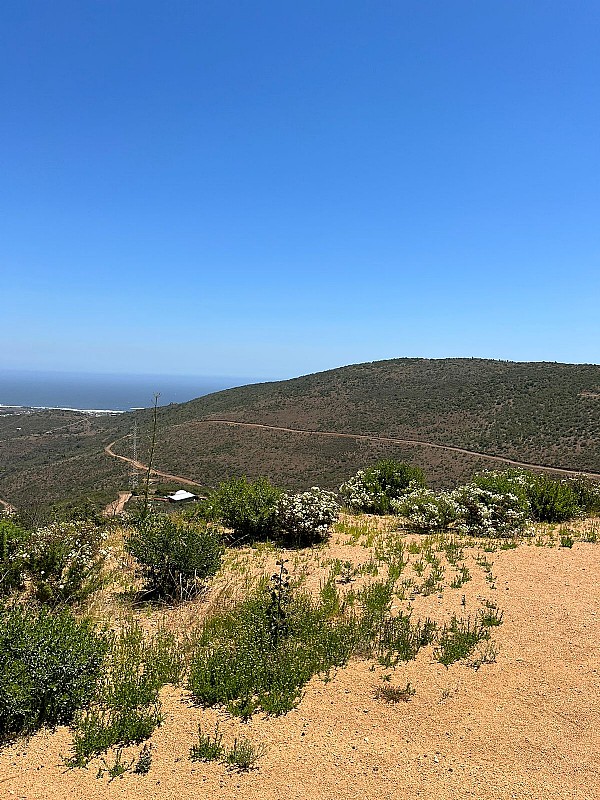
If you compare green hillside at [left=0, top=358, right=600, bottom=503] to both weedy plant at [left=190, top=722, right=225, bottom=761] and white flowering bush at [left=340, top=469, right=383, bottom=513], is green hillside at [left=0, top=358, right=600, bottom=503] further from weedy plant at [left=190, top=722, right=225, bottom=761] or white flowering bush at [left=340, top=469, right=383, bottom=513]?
weedy plant at [left=190, top=722, right=225, bottom=761]

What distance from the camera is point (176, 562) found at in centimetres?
682

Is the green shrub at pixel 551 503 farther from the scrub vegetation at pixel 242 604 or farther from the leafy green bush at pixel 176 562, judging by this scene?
the leafy green bush at pixel 176 562

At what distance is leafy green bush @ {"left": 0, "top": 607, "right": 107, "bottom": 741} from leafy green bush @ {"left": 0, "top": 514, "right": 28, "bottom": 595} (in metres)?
2.36

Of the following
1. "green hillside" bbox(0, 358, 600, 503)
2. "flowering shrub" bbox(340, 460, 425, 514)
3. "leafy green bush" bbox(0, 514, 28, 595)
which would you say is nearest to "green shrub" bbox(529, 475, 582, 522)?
"flowering shrub" bbox(340, 460, 425, 514)

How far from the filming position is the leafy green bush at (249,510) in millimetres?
9500

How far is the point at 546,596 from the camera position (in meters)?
6.20

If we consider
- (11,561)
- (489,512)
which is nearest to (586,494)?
(489,512)

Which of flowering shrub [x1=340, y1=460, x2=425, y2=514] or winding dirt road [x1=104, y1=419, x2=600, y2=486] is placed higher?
flowering shrub [x1=340, y1=460, x2=425, y2=514]

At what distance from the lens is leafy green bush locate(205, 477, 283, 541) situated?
31.2 feet

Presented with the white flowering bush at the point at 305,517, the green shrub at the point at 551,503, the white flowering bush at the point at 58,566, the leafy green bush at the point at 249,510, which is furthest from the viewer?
the green shrub at the point at 551,503

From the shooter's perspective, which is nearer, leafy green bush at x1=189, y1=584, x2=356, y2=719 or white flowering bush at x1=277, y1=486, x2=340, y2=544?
leafy green bush at x1=189, y1=584, x2=356, y2=719

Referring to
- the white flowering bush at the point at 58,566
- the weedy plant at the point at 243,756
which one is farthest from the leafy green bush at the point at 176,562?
the weedy plant at the point at 243,756

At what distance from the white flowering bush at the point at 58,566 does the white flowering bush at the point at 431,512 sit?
6.08 m

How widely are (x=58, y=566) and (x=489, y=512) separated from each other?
7.50 m
